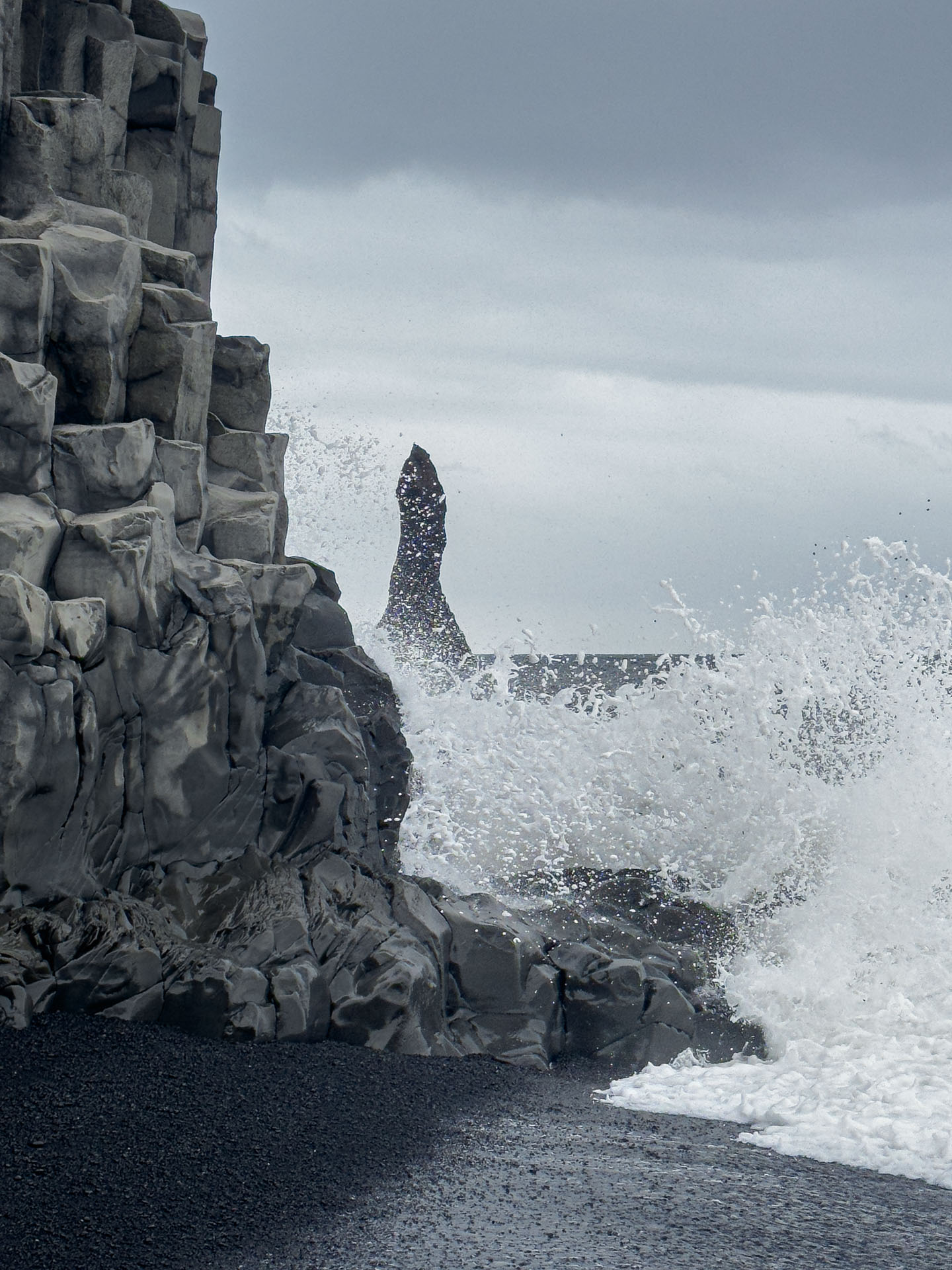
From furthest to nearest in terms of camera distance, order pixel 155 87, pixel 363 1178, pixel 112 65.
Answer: pixel 155 87 < pixel 112 65 < pixel 363 1178

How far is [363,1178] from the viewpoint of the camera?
5.57 m

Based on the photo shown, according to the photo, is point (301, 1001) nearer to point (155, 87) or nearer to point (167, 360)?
point (167, 360)

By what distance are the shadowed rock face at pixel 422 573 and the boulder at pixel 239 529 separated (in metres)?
14.7

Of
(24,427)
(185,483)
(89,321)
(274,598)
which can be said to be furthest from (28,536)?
(274,598)

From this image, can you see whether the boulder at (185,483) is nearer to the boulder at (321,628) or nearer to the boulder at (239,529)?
the boulder at (239,529)

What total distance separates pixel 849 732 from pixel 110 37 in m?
10.3

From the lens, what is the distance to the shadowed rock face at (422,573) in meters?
24.4

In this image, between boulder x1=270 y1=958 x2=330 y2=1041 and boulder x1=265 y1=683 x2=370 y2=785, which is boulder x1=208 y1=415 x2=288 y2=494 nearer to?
boulder x1=265 y1=683 x2=370 y2=785

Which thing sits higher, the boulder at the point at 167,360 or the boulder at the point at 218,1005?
the boulder at the point at 167,360

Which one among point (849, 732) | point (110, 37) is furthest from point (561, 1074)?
point (110, 37)

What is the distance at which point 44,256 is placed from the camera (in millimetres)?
7512

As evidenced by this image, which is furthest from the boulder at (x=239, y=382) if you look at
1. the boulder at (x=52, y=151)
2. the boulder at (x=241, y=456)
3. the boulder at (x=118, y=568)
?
the boulder at (x=118, y=568)

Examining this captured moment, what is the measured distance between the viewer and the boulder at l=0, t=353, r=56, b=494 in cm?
715

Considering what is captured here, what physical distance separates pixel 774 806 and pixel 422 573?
49.0 ft
